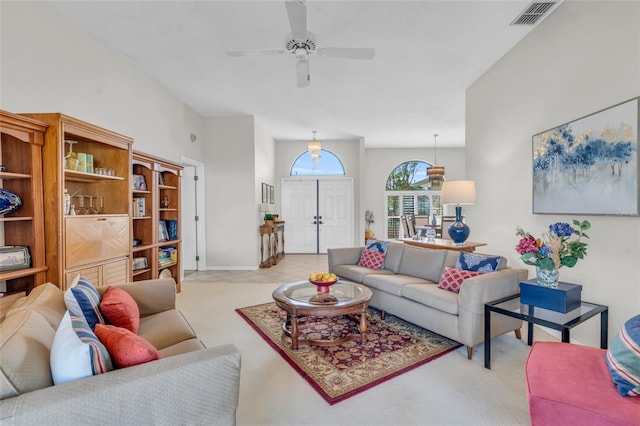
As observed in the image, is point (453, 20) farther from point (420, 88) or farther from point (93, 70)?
point (93, 70)

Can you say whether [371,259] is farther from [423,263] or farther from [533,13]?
[533,13]

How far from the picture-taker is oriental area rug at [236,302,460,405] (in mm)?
2188

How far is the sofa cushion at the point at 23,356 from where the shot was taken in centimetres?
101

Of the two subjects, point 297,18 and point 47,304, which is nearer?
point 47,304

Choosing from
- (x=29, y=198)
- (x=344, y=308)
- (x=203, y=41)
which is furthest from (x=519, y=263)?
(x=29, y=198)

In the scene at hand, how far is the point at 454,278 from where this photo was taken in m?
2.89

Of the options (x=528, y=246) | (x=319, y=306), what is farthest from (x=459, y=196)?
(x=319, y=306)

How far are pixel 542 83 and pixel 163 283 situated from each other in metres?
3.98

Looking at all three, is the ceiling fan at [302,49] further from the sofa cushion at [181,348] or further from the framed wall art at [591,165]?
the sofa cushion at [181,348]

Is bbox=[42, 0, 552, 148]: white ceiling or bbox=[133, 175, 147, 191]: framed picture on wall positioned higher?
bbox=[42, 0, 552, 148]: white ceiling

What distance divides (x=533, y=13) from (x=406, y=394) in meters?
3.39

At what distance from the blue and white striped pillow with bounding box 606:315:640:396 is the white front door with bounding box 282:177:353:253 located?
6.92m

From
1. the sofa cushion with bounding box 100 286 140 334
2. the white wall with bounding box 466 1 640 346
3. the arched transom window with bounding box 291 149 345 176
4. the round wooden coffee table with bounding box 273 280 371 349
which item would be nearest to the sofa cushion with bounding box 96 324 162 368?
the sofa cushion with bounding box 100 286 140 334

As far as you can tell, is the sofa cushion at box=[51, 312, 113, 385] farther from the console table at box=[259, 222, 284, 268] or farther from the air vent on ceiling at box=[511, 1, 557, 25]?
the console table at box=[259, 222, 284, 268]
